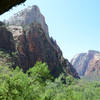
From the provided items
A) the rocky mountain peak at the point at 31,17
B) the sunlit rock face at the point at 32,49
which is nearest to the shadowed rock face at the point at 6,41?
the sunlit rock face at the point at 32,49

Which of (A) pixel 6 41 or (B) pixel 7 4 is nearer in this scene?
(B) pixel 7 4

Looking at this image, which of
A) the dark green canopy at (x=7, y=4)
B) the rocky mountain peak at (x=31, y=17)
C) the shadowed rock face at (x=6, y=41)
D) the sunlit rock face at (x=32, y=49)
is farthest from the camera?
the rocky mountain peak at (x=31, y=17)

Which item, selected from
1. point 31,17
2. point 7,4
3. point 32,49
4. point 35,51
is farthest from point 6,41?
point 31,17

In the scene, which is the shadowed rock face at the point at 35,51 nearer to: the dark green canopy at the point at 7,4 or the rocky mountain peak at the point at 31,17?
the rocky mountain peak at the point at 31,17

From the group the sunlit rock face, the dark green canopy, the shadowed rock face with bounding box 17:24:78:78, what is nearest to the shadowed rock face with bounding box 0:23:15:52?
the sunlit rock face

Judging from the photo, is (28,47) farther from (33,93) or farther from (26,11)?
(26,11)

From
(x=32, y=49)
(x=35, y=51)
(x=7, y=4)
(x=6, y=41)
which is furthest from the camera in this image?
(x=35, y=51)

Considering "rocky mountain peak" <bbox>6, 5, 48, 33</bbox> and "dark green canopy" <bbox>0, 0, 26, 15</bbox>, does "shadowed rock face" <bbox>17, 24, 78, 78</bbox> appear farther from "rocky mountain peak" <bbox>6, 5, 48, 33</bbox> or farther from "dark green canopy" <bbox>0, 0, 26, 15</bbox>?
"dark green canopy" <bbox>0, 0, 26, 15</bbox>

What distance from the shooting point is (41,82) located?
2023 centimetres

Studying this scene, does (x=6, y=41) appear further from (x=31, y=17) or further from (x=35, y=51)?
(x=31, y=17)

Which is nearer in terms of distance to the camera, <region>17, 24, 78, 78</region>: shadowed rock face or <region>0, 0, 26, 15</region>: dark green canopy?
<region>0, 0, 26, 15</region>: dark green canopy

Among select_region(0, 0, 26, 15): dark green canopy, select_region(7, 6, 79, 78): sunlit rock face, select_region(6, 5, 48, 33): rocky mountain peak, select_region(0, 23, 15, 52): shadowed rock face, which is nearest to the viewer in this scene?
select_region(0, 0, 26, 15): dark green canopy

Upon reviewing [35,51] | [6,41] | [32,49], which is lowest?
[35,51]

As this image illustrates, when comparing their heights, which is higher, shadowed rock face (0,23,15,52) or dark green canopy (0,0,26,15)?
shadowed rock face (0,23,15,52)
